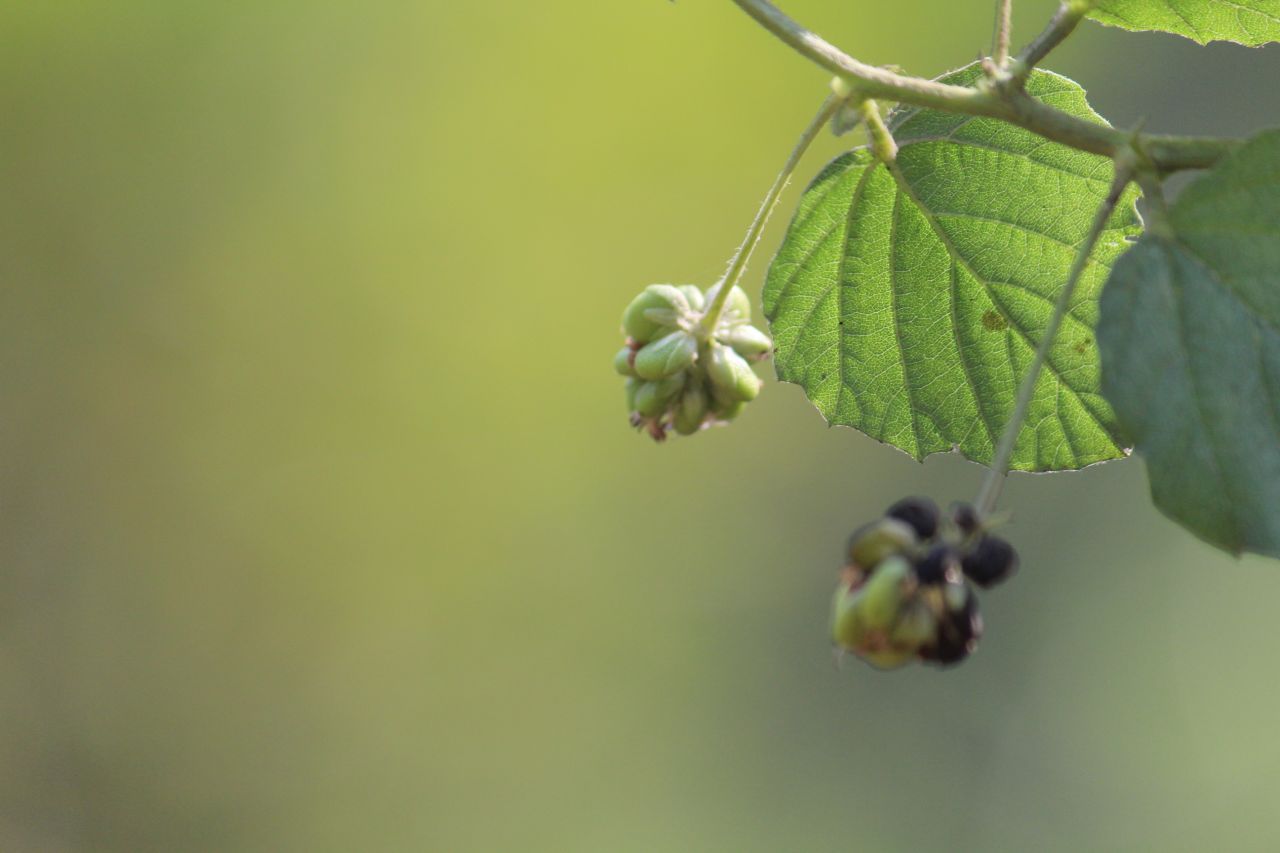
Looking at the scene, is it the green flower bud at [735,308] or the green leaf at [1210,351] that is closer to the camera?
the green leaf at [1210,351]

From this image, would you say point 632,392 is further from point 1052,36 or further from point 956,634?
point 956,634

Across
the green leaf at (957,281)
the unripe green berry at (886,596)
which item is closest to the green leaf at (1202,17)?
the green leaf at (957,281)

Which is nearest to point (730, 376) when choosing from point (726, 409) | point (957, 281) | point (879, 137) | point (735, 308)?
point (726, 409)

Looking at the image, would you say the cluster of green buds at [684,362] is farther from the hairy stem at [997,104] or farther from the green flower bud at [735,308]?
the hairy stem at [997,104]

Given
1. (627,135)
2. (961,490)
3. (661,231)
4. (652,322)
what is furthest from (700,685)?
(652,322)

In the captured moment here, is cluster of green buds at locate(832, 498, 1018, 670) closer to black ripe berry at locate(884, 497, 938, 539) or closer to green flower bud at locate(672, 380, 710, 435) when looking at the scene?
black ripe berry at locate(884, 497, 938, 539)

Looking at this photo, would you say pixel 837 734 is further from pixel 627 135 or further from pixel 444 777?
pixel 627 135

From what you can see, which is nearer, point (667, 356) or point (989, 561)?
point (989, 561)
